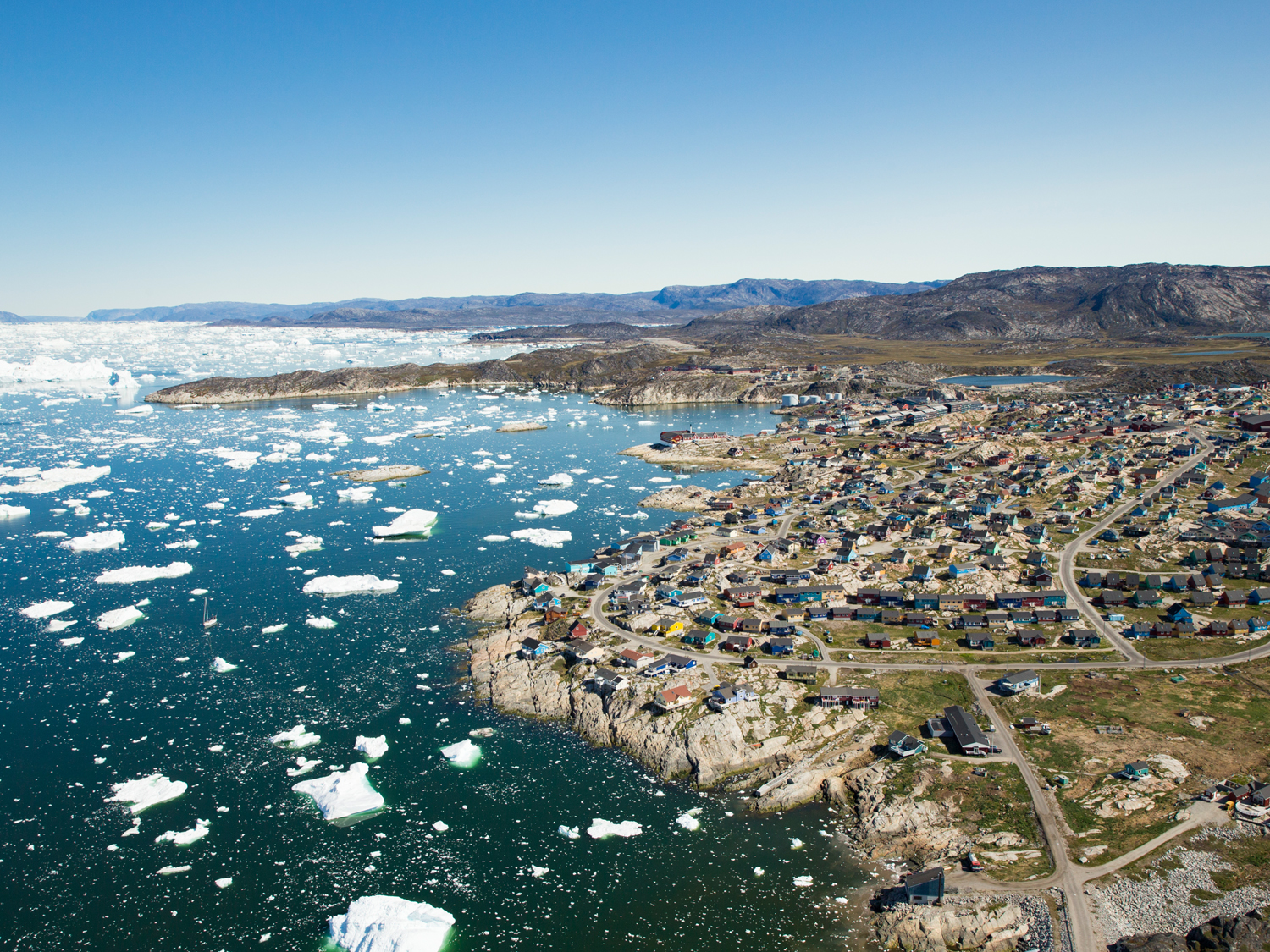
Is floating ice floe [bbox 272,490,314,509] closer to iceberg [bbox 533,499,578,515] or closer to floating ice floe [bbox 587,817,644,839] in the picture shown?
iceberg [bbox 533,499,578,515]

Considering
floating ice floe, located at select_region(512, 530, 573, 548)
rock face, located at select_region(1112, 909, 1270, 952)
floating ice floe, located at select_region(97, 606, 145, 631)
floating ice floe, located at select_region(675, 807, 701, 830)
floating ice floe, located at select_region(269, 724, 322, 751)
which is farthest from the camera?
floating ice floe, located at select_region(512, 530, 573, 548)

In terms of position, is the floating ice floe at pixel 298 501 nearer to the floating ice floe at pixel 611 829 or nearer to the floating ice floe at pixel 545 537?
the floating ice floe at pixel 545 537

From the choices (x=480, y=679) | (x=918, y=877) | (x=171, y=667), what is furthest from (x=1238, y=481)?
(x=171, y=667)

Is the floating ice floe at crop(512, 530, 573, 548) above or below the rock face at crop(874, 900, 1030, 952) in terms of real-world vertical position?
above

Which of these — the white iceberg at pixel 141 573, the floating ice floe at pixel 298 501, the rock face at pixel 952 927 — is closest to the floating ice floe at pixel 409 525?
the floating ice floe at pixel 298 501

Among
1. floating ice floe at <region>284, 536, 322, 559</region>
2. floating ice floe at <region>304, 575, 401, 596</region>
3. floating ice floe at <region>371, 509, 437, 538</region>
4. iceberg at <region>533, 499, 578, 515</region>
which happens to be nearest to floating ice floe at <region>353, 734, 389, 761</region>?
floating ice floe at <region>304, 575, 401, 596</region>
